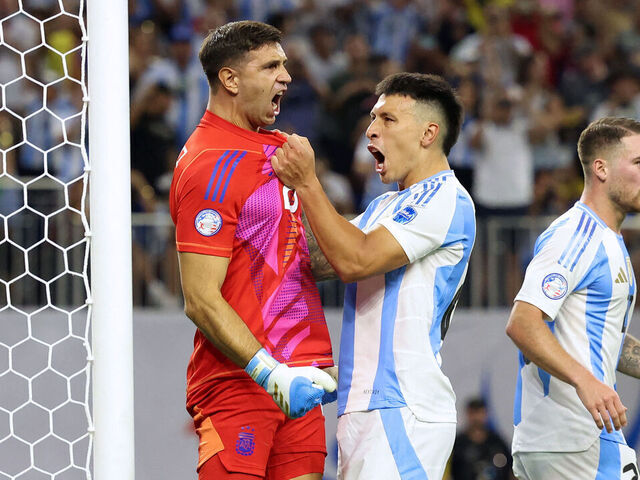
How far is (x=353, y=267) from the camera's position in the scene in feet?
12.2

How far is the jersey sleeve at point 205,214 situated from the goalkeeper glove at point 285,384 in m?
0.42

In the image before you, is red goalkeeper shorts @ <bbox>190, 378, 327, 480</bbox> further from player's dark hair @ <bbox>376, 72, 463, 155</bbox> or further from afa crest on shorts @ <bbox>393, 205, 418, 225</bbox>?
player's dark hair @ <bbox>376, 72, 463, 155</bbox>

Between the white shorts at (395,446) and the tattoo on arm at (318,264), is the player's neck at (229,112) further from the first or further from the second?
the white shorts at (395,446)

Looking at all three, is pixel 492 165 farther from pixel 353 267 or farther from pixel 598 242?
pixel 353 267

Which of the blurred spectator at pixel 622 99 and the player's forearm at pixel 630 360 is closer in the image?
the player's forearm at pixel 630 360

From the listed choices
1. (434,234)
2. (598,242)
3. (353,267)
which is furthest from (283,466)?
(598,242)

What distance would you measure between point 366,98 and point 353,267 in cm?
522

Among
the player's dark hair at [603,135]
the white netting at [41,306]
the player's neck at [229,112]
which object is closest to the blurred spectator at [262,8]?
the white netting at [41,306]

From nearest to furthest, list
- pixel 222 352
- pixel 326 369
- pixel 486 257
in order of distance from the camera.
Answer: pixel 222 352, pixel 326 369, pixel 486 257

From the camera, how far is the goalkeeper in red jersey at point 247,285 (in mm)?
3619

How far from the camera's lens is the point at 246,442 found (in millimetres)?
3717

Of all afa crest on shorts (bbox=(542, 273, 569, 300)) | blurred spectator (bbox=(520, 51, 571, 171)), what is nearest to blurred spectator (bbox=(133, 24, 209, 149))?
blurred spectator (bbox=(520, 51, 571, 171))

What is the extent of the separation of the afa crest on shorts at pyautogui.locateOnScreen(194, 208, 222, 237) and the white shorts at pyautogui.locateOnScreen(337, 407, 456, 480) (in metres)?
0.86

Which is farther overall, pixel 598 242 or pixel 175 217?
pixel 598 242
